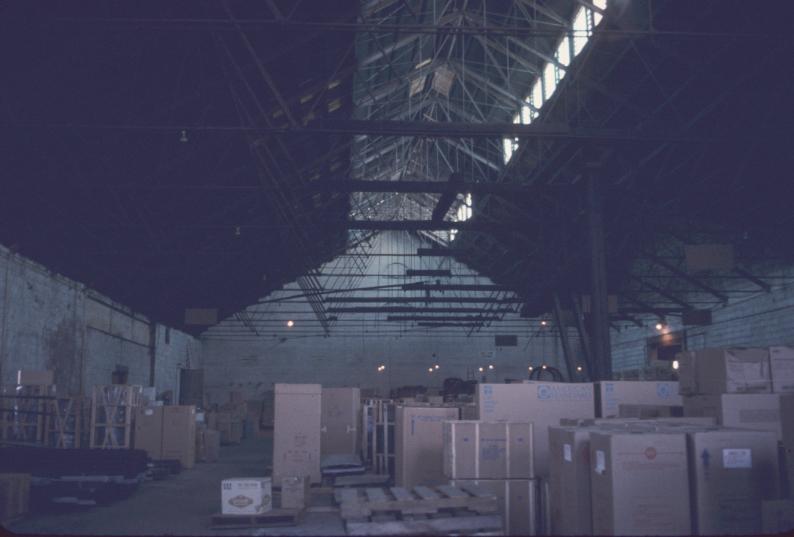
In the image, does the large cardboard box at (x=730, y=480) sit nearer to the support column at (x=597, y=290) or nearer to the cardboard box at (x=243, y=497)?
the cardboard box at (x=243, y=497)

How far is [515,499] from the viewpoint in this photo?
262 inches

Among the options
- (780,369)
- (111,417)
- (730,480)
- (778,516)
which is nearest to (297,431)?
(111,417)

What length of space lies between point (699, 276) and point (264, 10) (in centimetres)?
1521

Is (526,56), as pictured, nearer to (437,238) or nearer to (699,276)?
(699,276)

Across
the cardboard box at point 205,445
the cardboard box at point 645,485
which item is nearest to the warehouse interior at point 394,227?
the cardboard box at point 645,485

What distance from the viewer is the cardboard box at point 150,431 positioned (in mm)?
14078

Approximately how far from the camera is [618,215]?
1738 centimetres

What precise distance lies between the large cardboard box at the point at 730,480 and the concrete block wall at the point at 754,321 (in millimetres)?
14637

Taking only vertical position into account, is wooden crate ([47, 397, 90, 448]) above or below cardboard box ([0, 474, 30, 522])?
above

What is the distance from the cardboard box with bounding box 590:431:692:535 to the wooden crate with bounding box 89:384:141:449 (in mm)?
10735

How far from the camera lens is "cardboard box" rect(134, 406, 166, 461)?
14.1 metres

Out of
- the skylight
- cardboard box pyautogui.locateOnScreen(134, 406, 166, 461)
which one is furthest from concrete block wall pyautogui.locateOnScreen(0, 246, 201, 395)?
the skylight

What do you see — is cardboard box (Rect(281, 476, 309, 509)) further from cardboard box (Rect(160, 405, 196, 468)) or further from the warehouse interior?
cardboard box (Rect(160, 405, 196, 468))

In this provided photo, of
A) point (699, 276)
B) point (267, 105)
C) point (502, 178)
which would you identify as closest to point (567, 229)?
point (502, 178)
